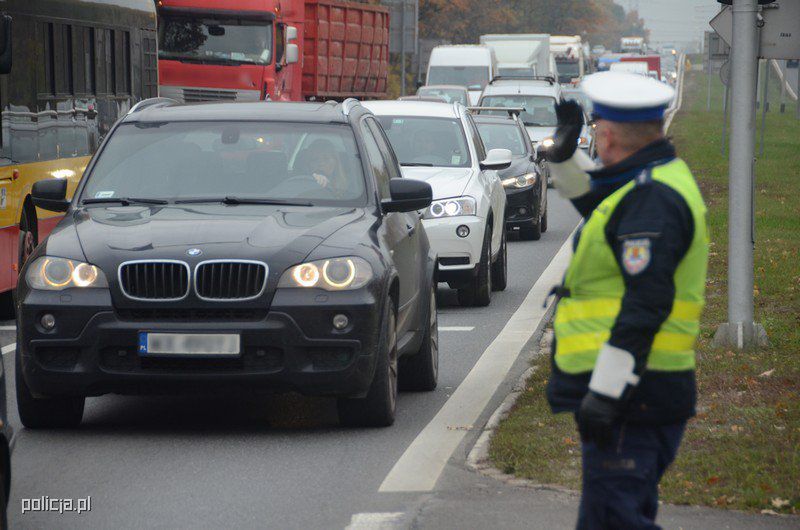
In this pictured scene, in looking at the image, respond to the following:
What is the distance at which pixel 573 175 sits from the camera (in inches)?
181

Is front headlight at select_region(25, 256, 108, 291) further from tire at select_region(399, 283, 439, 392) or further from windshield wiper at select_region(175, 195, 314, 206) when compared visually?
tire at select_region(399, 283, 439, 392)

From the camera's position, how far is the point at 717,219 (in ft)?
70.1

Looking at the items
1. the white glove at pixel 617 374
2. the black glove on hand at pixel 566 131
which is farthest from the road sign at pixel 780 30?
the white glove at pixel 617 374

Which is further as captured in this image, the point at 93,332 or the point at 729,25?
the point at 729,25

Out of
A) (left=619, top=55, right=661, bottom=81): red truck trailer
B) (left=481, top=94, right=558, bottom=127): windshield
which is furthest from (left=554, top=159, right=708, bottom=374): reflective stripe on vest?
(left=619, top=55, right=661, bottom=81): red truck trailer

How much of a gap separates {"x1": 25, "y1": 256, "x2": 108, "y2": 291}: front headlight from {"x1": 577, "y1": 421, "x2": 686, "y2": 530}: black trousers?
3871 mm

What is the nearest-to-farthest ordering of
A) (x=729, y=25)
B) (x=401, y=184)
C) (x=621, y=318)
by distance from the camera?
(x=621, y=318), (x=401, y=184), (x=729, y=25)

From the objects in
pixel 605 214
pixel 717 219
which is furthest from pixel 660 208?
pixel 717 219

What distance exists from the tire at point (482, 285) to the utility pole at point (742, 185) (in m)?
3.36

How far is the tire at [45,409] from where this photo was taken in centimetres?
775

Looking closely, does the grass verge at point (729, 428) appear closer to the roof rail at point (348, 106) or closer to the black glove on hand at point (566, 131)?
the roof rail at point (348, 106)

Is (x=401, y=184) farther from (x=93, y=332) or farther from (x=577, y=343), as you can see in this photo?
(x=577, y=343)

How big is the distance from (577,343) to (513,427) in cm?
→ 353

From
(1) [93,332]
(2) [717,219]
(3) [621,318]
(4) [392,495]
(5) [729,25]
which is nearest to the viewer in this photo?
(3) [621,318]
